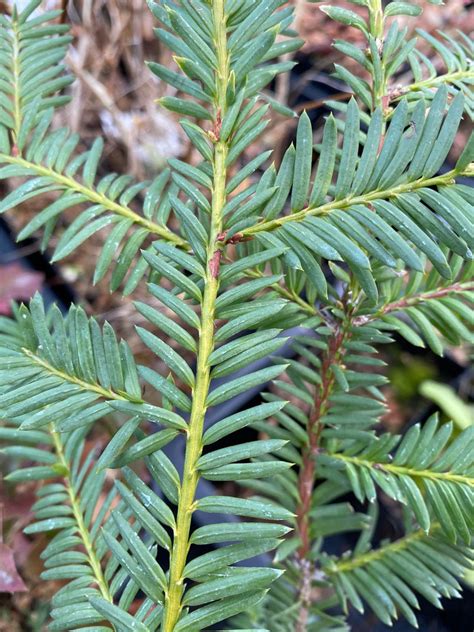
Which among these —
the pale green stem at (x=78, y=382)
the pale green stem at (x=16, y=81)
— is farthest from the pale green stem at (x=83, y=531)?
the pale green stem at (x=16, y=81)

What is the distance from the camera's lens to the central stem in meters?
0.36

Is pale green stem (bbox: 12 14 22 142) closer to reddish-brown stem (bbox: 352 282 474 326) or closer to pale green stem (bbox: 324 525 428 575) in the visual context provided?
reddish-brown stem (bbox: 352 282 474 326)

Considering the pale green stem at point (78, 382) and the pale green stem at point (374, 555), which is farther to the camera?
the pale green stem at point (374, 555)

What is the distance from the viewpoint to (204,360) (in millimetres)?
375

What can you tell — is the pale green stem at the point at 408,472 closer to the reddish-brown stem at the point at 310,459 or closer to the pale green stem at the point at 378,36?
the reddish-brown stem at the point at 310,459

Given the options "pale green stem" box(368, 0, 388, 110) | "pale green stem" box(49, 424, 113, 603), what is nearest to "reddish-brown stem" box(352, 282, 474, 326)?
"pale green stem" box(368, 0, 388, 110)

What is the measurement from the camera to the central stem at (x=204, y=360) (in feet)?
1.17

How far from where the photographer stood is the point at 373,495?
0.47 metres

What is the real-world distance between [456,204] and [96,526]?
0.37 meters

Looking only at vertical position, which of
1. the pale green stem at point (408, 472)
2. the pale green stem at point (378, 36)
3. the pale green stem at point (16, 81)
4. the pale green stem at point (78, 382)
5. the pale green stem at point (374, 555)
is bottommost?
the pale green stem at point (374, 555)

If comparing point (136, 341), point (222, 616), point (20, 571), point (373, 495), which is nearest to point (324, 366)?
point (373, 495)

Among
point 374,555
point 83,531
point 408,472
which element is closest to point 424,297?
point 408,472

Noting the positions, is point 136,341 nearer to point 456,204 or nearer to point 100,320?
point 100,320

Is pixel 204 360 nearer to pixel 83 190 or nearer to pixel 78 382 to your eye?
pixel 78 382
